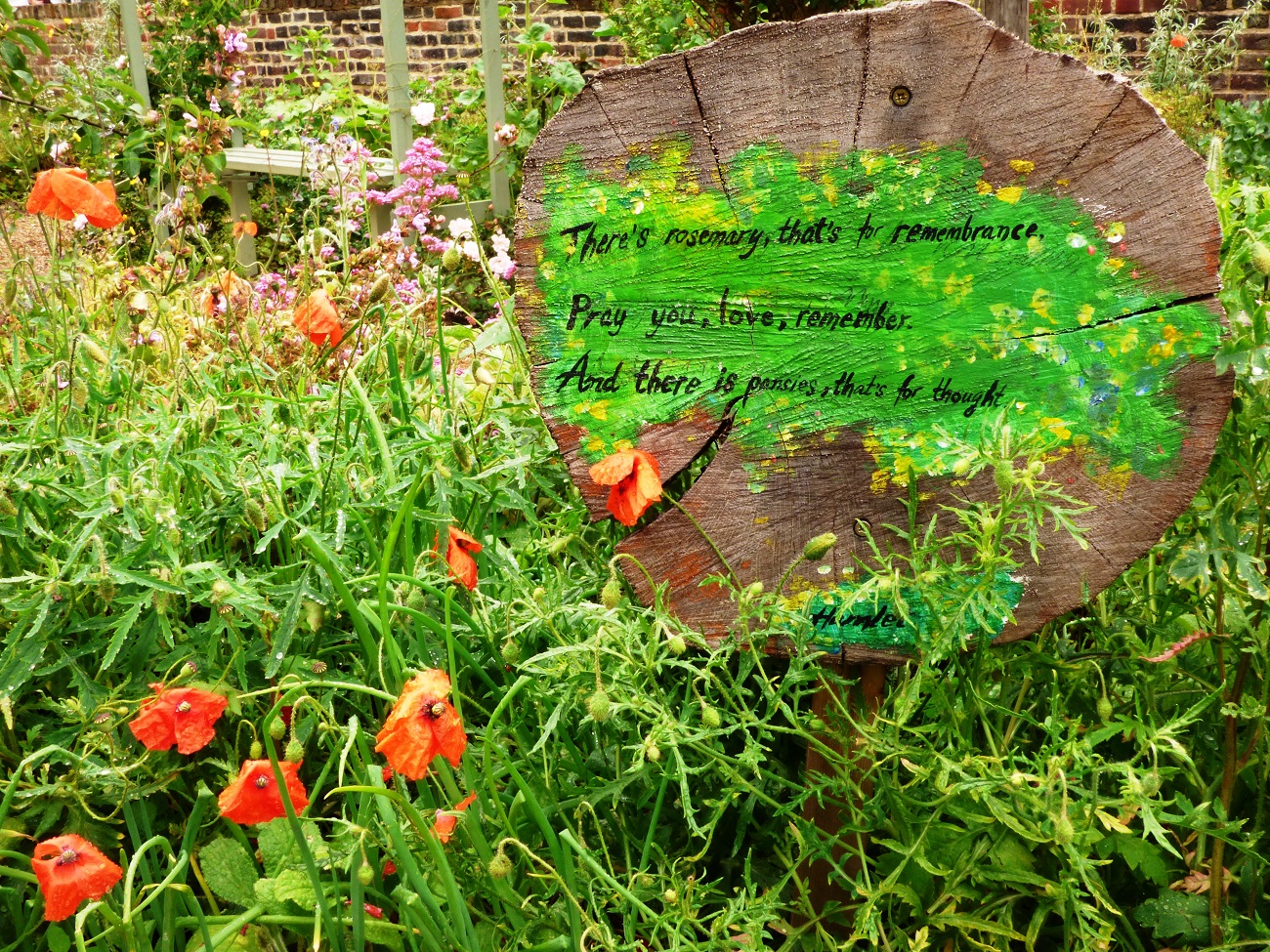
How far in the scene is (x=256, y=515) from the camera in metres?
1.49

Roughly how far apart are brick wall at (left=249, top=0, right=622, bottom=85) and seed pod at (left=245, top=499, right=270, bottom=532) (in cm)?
603

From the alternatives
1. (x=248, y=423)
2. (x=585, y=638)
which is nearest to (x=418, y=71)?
(x=248, y=423)

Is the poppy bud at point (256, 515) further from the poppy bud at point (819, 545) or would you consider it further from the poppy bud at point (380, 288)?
the poppy bud at point (819, 545)

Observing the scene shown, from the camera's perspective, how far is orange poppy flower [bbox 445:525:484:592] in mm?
1383

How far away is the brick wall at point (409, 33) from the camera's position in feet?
24.3

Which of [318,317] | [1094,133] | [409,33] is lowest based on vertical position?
[318,317]

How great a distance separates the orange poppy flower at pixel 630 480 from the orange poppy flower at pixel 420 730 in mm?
311

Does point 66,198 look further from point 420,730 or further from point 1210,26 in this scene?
point 1210,26

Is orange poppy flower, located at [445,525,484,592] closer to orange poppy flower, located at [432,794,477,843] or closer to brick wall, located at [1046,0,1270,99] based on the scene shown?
orange poppy flower, located at [432,794,477,843]

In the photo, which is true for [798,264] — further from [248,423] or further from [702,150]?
[248,423]

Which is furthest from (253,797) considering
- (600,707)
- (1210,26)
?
(1210,26)

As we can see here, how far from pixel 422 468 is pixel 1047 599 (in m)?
0.76

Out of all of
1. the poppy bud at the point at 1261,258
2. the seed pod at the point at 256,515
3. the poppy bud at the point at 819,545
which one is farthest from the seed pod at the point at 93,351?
the poppy bud at the point at 1261,258

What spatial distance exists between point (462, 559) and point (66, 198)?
91 centimetres
